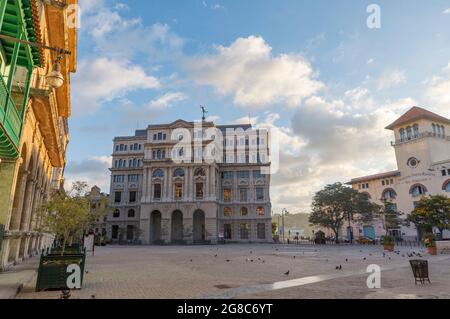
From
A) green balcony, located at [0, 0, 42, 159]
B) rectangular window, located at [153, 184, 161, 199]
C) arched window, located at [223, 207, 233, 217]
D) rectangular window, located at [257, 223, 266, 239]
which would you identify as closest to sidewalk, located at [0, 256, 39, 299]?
green balcony, located at [0, 0, 42, 159]

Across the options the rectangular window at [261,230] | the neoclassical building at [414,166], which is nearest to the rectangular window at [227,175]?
the rectangular window at [261,230]

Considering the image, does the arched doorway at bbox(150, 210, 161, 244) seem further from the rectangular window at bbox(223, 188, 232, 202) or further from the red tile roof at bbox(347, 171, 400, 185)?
the red tile roof at bbox(347, 171, 400, 185)

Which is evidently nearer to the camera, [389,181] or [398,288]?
[398,288]

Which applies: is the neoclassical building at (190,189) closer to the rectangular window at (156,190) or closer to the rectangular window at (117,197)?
the rectangular window at (117,197)

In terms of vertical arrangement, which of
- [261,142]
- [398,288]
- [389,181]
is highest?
[261,142]

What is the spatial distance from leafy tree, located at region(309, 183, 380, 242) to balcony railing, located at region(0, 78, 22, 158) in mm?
52272

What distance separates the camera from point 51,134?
18031 millimetres

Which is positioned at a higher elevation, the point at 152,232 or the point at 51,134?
the point at 51,134

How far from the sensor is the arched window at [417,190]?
2288 inches

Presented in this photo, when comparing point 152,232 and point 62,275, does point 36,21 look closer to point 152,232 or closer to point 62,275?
point 62,275

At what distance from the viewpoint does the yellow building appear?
28.0ft
